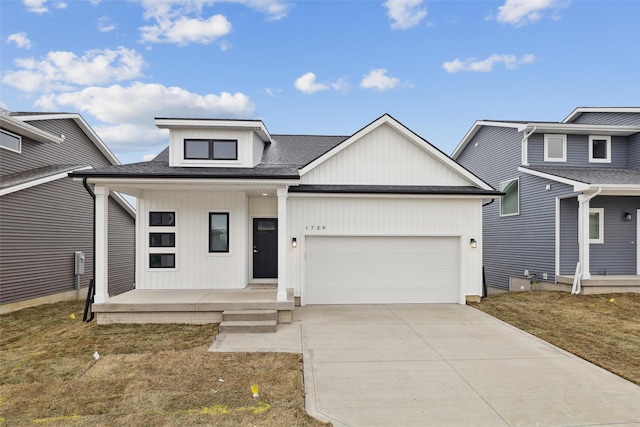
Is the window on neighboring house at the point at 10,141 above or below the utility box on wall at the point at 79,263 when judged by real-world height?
above

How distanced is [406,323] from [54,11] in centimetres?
1364

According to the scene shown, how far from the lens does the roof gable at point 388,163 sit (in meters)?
10.2

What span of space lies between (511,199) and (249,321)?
11.8m

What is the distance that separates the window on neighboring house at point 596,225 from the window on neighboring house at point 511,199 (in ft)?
7.69

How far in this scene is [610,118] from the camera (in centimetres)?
1413

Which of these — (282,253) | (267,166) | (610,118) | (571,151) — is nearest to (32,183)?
(267,166)

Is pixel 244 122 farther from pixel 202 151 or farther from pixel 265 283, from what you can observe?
pixel 265 283

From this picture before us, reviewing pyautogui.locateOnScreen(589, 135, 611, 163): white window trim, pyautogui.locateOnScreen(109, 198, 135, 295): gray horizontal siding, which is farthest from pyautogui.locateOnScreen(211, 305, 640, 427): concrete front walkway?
pyautogui.locateOnScreen(109, 198, 135, 295): gray horizontal siding

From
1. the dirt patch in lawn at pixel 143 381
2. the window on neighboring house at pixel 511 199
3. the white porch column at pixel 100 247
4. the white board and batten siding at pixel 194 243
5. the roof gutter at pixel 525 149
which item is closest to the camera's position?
the dirt patch in lawn at pixel 143 381

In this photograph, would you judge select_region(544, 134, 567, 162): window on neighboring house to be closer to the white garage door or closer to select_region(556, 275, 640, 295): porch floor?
select_region(556, 275, 640, 295): porch floor

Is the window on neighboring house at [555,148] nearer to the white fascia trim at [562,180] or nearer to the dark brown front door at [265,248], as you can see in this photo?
the white fascia trim at [562,180]

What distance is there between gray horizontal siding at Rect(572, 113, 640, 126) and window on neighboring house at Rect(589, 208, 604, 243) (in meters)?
3.90

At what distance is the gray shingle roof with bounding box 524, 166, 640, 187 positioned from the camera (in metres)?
11.5

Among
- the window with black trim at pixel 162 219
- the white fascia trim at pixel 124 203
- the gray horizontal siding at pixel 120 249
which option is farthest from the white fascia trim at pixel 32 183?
the gray horizontal siding at pixel 120 249
